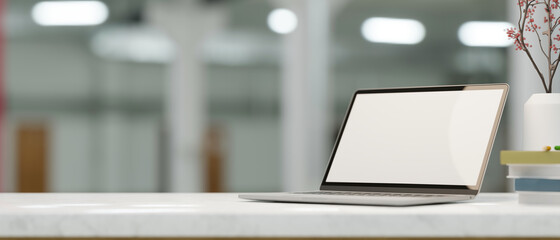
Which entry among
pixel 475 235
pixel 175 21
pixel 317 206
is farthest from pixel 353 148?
pixel 175 21

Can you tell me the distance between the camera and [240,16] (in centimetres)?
593

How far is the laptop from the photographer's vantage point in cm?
127

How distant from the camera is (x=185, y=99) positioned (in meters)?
5.93

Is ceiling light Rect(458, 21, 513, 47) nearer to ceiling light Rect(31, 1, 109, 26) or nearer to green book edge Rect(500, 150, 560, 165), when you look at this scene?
ceiling light Rect(31, 1, 109, 26)

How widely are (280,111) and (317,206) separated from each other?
4.82 meters

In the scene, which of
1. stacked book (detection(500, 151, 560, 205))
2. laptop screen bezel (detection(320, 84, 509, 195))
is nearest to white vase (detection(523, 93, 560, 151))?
laptop screen bezel (detection(320, 84, 509, 195))

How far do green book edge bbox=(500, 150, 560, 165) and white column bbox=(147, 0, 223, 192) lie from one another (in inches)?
190

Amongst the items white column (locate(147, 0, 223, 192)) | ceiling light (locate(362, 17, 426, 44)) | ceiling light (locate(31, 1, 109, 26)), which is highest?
ceiling light (locate(31, 1, 109, 26))

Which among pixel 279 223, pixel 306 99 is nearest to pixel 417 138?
pixel 279 223

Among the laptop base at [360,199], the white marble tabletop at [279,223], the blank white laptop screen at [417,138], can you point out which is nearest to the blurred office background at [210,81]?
the blank white laptop screen at [417,138]

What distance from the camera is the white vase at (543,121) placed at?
1.28 meters

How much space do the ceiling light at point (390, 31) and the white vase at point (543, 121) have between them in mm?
4576

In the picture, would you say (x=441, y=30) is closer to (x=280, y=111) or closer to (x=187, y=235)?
(x=280, y=111)

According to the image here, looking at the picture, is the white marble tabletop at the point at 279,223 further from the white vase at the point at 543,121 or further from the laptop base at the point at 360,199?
the white vase at the point at 543,121
